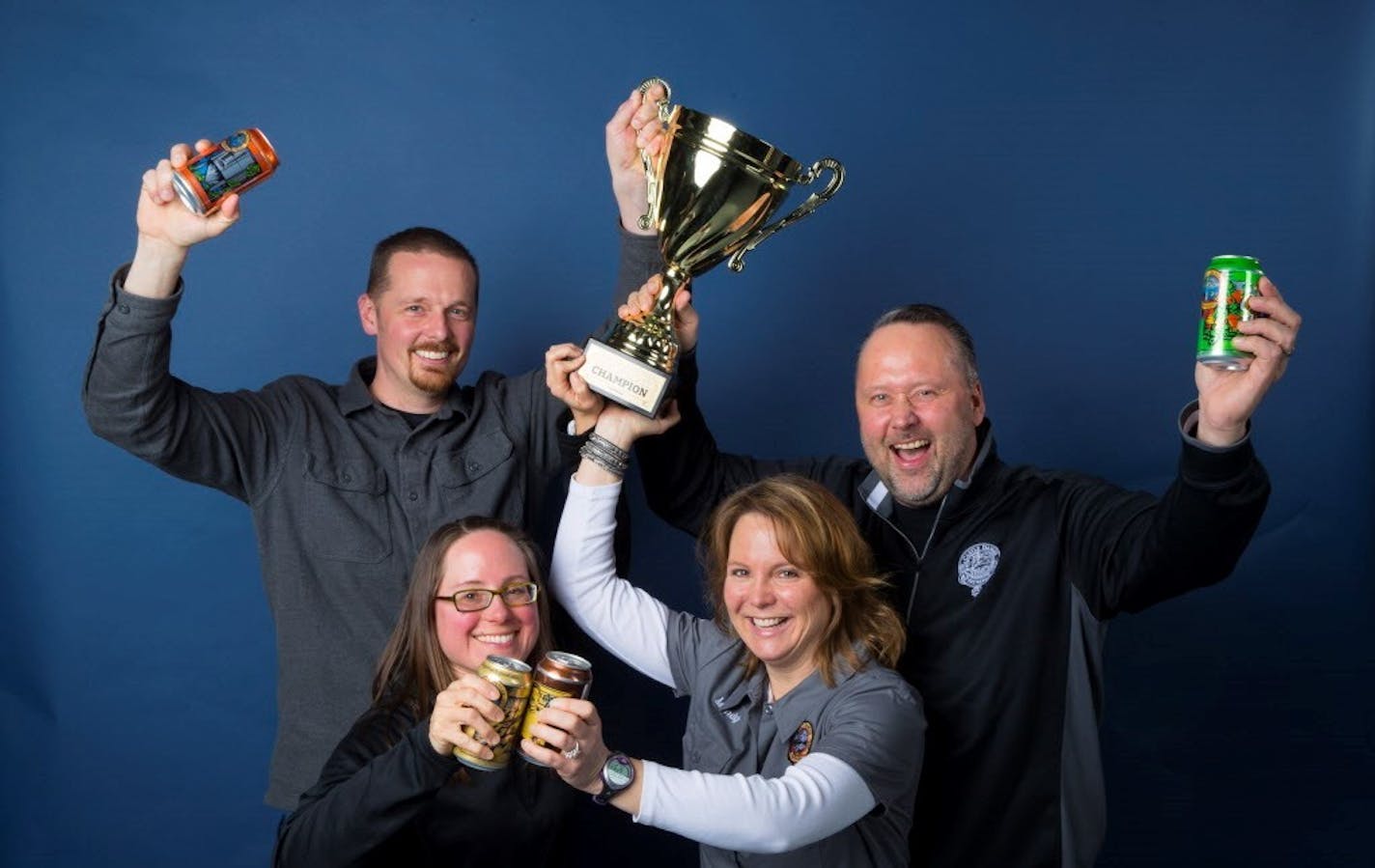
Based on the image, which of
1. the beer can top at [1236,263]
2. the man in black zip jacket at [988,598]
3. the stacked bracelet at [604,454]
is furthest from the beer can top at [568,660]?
the beer can top at [1236,263]

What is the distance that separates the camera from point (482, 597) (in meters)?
2.09

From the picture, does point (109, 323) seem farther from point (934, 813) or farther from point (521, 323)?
point (934, 813)

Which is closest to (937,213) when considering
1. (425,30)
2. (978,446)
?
(978,446)

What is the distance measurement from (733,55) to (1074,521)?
1311mm

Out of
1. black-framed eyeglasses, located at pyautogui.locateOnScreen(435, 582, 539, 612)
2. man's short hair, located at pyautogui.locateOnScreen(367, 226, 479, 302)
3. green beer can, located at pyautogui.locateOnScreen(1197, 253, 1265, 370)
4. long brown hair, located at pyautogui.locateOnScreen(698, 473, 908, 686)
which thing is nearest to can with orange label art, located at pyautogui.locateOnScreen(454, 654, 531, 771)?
black-framed eyeglasses, located at pyautogui.locateOnScreen(435, 582, 539, 612)

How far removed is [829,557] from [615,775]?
515mm

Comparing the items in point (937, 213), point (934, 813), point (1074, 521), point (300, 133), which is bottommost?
point (934, 813)

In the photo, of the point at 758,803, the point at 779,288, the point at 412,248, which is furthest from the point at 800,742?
the point at 779,288

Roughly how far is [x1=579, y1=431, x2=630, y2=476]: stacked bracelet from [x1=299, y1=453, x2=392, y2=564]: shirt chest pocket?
0.45m

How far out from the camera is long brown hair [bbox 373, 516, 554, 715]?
2.10 m

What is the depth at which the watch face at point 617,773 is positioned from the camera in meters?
1.71

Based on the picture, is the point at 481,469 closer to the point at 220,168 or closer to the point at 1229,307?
the point at 220,168

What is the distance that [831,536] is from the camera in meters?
2.07

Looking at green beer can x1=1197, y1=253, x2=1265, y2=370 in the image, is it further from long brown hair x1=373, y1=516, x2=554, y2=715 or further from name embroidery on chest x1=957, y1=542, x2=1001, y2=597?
long brown hair x1=373, y1=516, x2=554, y2=715
